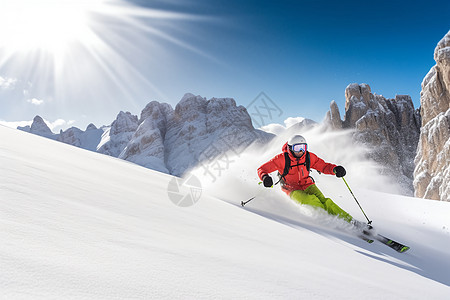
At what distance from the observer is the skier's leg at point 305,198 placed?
5262mm

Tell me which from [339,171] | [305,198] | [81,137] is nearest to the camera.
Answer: [305,198]

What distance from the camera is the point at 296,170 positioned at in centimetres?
634

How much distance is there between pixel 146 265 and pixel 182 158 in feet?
263

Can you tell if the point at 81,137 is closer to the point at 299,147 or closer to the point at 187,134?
the point at 187,134

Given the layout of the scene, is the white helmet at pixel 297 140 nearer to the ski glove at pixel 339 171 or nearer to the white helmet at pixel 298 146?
the white helmet at pixel 298 146

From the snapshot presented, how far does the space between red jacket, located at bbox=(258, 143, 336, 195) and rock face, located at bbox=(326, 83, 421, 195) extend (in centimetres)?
6755

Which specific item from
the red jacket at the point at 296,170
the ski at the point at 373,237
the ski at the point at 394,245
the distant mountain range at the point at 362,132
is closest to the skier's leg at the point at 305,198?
the red jacket at the point at 296,170

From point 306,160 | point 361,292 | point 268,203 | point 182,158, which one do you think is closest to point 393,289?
point 361,292

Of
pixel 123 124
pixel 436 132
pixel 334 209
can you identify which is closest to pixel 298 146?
pixel 334 209

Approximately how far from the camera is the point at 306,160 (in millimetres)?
6406

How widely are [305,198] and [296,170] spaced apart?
3.15 feet

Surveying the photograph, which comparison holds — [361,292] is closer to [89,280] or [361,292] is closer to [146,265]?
[146,265]

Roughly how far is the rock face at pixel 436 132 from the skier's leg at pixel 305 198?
36760 mm

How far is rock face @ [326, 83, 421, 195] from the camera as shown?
65.0m
